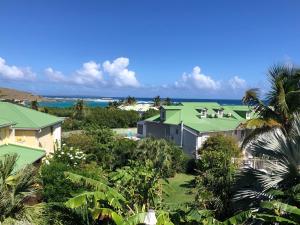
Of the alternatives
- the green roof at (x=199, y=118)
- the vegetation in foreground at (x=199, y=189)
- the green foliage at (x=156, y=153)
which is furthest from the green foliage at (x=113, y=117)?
the vegetation in foreground at (x=199, y=189)

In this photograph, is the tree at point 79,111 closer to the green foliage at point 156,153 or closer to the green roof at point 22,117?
the green foliage at point 156,153

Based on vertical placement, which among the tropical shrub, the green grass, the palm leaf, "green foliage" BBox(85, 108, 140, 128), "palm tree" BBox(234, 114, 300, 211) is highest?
"palm tree" BBox(234, 114, 300, 211)

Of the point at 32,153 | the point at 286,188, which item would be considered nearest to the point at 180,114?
the point at 32,153

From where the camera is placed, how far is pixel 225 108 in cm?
5303

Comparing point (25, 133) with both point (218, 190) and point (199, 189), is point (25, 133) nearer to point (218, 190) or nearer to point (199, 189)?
point (199, 189)

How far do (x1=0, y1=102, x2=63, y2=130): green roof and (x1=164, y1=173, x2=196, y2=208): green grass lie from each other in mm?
9668

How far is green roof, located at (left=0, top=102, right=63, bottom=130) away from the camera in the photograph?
24.8 meters

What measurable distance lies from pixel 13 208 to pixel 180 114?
3289cm

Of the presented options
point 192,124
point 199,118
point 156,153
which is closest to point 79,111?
point 199,118

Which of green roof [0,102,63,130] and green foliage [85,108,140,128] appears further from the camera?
green foliage [85,108,140,128]

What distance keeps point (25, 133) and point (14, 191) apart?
12.1m

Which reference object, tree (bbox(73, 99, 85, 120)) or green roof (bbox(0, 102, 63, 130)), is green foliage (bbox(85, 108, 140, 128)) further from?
green roof (bbox(0, 102, 63, 130))

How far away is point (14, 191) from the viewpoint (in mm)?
13555

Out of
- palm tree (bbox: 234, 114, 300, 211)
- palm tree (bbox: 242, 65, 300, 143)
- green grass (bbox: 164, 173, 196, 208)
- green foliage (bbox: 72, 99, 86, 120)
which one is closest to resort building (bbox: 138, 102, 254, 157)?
green grass (bbox: 164, 173, 196, 208)
